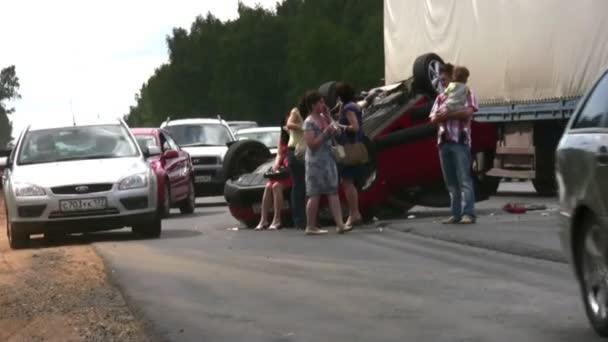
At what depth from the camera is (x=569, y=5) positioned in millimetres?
21734

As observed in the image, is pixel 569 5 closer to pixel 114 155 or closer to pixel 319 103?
pixel 319 103

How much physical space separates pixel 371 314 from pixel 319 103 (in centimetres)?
879

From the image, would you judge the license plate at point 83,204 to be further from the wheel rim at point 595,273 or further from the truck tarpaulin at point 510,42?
the wheel rim at point 595,273

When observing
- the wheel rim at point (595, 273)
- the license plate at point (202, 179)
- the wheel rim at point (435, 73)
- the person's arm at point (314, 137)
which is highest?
the wheel rim at point (595, 273)

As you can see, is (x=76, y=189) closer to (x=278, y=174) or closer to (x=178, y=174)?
(x=278, y=174)

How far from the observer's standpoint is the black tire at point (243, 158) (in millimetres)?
22406

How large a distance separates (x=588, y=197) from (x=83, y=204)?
36.0 feet

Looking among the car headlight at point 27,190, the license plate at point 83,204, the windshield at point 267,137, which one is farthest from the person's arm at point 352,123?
the windshield at point 267,137

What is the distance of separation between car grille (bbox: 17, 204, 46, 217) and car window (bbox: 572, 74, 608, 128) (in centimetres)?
1041

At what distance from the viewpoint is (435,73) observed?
21.8 meters

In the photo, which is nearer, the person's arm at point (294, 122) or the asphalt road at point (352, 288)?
the asphalt road at point (352, 288)

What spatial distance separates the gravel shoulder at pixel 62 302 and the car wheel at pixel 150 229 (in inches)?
77.4

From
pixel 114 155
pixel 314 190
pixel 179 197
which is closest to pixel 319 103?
pixel 314 190

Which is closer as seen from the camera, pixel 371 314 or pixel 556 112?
pixel 371 314
